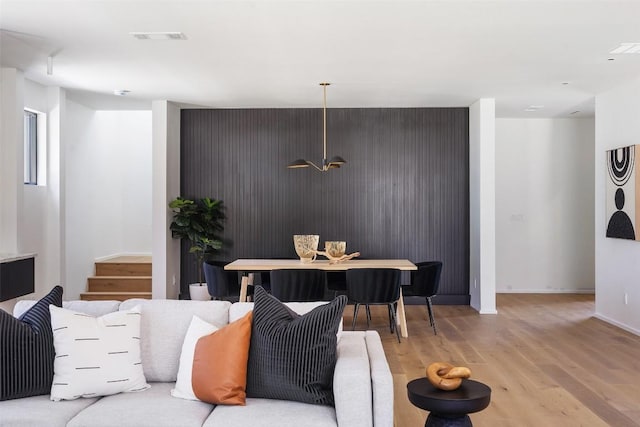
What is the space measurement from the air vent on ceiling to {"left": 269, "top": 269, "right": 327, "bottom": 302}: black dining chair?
229cm

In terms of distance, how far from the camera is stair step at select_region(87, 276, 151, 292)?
8477mm

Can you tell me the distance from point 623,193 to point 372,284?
291 cm

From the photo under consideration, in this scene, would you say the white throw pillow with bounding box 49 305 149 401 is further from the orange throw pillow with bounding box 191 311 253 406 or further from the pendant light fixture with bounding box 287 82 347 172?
the pendant light fixture with bounding box 287 82 347 172

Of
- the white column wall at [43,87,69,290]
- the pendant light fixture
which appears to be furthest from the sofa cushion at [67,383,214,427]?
the white column wall at [43,87,69,290]

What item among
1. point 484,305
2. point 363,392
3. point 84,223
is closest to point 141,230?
point 84,223

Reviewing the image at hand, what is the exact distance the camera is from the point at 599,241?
288 inches

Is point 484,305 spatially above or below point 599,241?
below

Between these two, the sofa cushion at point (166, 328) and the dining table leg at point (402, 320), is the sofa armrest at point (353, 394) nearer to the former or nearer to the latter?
the sofa cushion at point (166, 328)

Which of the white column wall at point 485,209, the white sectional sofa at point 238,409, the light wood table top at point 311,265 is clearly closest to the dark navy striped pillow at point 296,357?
the white sectional sofa at point 238,409

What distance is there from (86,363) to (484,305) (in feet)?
19.2

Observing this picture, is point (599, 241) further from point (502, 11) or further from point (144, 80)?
point (144, 80)

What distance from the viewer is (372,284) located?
600 cm

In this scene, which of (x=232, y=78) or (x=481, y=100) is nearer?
(x=232, y=78)

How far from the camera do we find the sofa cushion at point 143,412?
2.58 m
